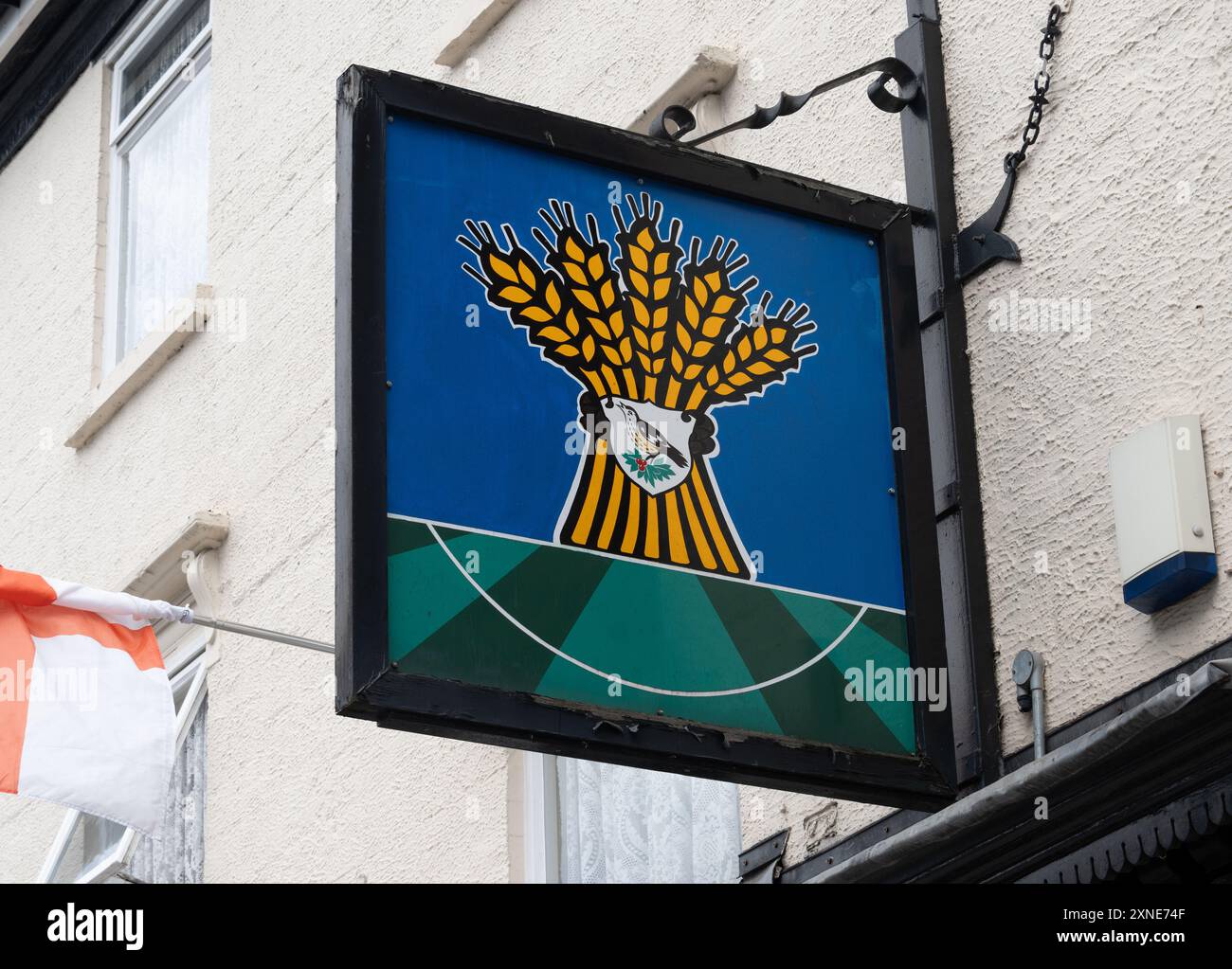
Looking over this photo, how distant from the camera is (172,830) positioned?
8.74m

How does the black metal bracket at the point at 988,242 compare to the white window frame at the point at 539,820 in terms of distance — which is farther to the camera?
the white window frame at the point at 539,820

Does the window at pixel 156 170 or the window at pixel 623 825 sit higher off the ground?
the window at pixel 156 170

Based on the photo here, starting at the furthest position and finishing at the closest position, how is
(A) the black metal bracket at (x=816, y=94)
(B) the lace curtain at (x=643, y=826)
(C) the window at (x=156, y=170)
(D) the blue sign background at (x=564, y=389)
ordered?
(C) the window at (x=156, y=170), (B) the lace curtain at (x=643, y=826), (A) the black metal bracket at (x=816, y=94), (D) the blue sign background at (x=564, y=389)

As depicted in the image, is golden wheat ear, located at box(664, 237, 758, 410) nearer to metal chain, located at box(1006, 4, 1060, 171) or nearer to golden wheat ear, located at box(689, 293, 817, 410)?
golden wheat ear, located at box(689, 293, 817, 410)

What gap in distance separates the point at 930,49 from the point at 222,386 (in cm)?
406

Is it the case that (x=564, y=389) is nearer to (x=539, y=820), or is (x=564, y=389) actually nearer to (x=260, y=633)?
→ (x=260, y=633)

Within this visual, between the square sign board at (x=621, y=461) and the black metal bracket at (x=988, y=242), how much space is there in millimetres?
410

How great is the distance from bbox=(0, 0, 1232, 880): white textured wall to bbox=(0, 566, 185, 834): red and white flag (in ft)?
3.77

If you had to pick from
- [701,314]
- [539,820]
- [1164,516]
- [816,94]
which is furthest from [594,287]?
[539,820]

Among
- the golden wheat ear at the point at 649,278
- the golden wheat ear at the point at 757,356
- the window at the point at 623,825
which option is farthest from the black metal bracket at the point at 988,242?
the window at the point at 623,825

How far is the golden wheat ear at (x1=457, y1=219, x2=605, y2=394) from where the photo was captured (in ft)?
15.9

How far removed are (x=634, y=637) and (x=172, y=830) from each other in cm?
453

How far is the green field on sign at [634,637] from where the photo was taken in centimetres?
450

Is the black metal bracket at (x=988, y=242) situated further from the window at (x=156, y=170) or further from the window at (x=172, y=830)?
the window at (x=156, y=170)
